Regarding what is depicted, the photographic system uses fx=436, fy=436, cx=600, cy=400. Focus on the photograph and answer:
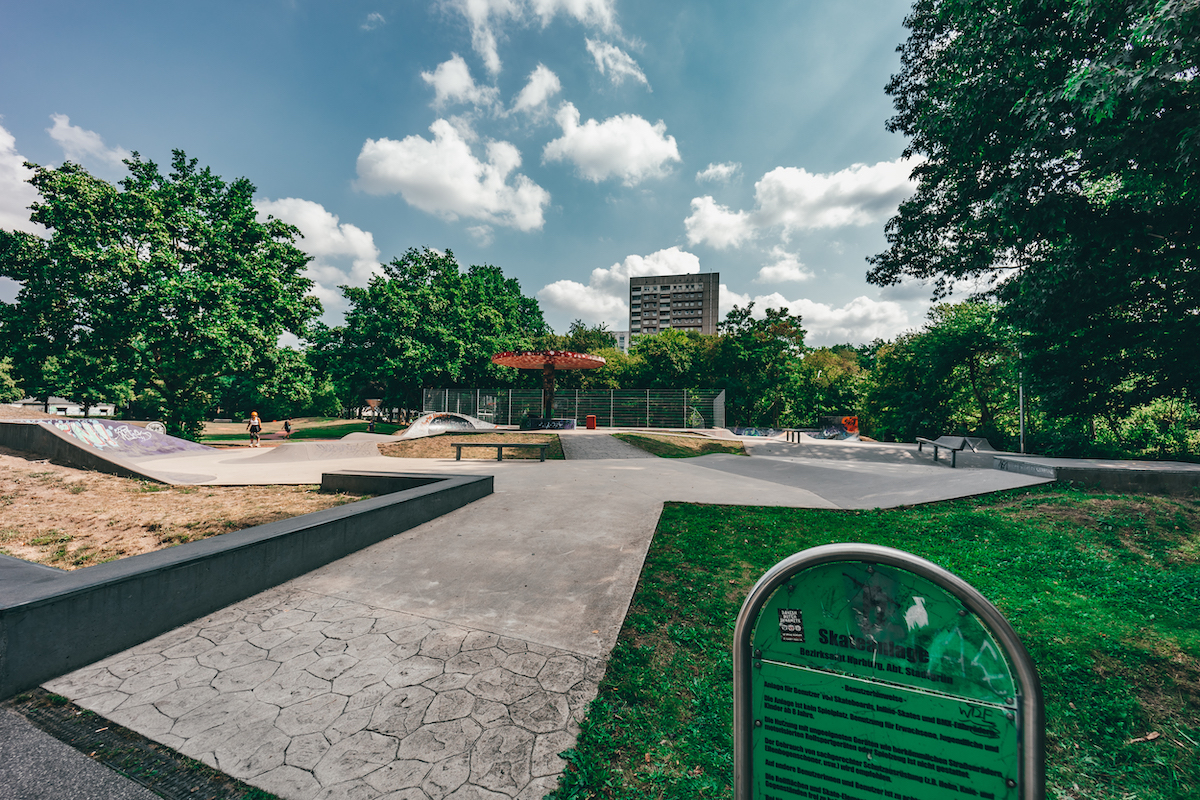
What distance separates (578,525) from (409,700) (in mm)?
3552

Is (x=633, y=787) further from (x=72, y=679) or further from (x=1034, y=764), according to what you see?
(x=72, y=679)

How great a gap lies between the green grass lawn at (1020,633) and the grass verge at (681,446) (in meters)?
9.16

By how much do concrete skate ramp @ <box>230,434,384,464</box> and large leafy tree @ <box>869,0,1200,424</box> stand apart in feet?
57.6

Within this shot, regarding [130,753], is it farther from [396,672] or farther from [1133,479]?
[1133,479]

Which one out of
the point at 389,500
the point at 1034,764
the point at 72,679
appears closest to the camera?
the point at 1034,764

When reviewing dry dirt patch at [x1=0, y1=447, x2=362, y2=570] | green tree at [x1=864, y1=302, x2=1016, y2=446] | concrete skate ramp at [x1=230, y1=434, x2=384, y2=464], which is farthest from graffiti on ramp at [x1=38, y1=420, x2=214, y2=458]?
green tree at [x1=864, y1=302, x2=1016, y2=446]

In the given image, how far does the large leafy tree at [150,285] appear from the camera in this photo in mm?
15625

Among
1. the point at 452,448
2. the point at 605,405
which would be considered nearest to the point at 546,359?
the point at 452,448

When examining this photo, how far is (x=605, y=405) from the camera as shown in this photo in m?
26.7

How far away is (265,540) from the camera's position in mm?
3848

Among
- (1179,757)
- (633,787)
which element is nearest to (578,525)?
(633,787)

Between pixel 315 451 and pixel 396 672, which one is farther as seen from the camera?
pixel 315 451

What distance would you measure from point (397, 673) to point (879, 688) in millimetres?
2668

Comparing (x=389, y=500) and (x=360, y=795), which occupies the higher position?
(x=389, y=500)
